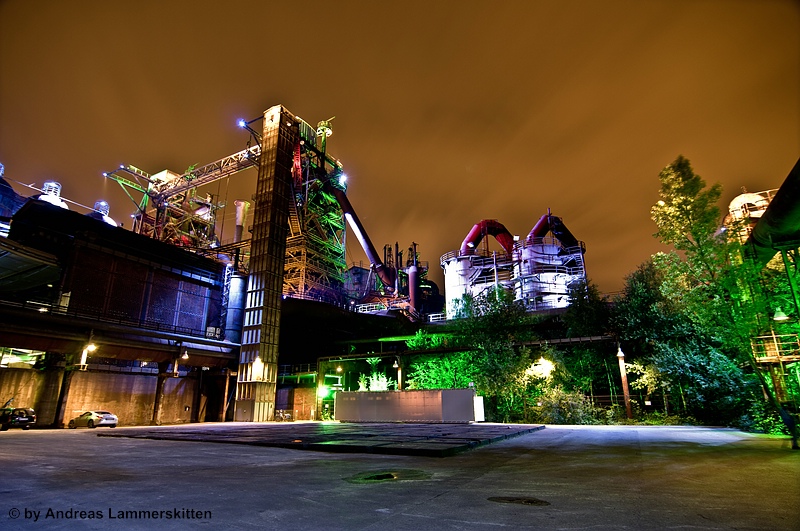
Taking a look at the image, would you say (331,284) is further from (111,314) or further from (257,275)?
(111,314)

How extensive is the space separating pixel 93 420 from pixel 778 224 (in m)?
33.5

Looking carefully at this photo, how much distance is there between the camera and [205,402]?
1380 inches

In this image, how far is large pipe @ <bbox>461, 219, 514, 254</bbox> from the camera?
5253 centimetres

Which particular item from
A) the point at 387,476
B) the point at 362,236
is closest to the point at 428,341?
the point at 362,236

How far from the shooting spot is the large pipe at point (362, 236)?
56.8m

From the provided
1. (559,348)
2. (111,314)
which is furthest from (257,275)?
(559,348)

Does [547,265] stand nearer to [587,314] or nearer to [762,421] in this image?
[587,314]

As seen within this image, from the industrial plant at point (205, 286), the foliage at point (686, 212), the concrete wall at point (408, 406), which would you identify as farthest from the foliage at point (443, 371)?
the foliage at point (686, 212)

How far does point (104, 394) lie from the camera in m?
28.0

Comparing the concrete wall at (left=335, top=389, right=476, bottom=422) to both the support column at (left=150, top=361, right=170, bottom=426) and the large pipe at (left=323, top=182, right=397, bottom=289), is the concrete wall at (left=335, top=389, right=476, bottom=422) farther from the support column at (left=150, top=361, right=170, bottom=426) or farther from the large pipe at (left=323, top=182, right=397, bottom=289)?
the large pipe at (left=323, top=182, right=397, bottom=289)

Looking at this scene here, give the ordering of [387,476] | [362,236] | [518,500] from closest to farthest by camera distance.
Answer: [518,500], [387,476], [362,236]

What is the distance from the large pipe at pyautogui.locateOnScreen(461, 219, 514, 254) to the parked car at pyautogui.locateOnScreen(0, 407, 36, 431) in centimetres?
4436

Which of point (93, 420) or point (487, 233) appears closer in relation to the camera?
point (93, 420)

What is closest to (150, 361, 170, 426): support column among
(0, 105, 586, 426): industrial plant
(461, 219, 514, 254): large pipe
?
(0, 105, 586, 426): industrial plant
